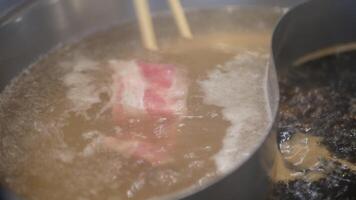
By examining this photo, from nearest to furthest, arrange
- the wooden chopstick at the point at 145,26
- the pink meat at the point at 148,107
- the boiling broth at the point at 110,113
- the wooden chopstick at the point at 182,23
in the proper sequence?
the boiling broth at the point at 110,113 < the pink meat at the point at 148,107 < the wooden chopstick at the point at 145,26 < the wooden chopstick at the point at 182,23

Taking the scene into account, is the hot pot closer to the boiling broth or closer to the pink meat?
the boiling broth

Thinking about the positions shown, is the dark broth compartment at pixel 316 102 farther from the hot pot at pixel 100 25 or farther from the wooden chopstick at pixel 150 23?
the wooden chopstick at pixel 150 23

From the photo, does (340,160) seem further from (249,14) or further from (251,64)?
(249,14)

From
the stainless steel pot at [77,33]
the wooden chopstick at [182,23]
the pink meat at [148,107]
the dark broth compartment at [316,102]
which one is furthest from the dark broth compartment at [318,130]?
the wooden chopstick at [182,23]

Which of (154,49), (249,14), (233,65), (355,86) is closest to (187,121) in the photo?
(233,65)

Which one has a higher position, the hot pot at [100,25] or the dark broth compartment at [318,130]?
the hot pot at [100,25]

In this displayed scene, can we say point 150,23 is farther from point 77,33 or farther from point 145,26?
point 77,33
